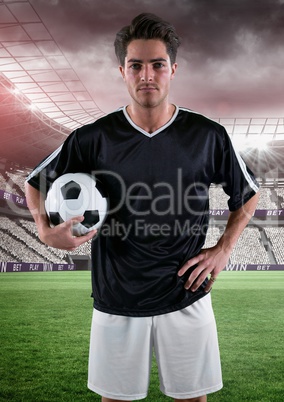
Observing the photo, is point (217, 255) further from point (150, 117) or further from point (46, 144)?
point (46, 144)

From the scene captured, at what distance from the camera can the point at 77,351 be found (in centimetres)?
473

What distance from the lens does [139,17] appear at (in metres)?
2.02

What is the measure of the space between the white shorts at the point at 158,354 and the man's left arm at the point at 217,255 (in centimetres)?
14

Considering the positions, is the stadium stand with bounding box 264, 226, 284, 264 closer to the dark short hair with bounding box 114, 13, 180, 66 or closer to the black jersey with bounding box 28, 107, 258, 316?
the black jersey with bounding box 28, 107, 258, 316

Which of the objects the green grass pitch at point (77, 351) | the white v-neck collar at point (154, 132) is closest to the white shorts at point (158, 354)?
the white v-neck collar at point (154, 132)

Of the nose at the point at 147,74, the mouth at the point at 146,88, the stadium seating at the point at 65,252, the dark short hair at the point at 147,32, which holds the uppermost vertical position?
the dark short hair at the point at 147,32

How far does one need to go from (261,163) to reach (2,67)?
818 inches

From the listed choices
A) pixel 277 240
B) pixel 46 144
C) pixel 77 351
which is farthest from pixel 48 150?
pixel 77 351

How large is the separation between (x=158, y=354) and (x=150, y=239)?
524 mm

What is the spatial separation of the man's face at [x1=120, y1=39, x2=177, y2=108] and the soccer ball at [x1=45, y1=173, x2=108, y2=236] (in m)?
0.45

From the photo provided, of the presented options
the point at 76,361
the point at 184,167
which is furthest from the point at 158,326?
the point at 76,361

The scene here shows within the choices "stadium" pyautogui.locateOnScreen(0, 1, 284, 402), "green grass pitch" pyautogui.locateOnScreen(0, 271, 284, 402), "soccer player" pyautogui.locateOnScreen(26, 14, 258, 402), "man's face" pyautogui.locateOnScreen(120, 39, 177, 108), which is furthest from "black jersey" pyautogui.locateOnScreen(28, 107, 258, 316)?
"stadium" pyautogui.locateOnScreen(0, 1, 284, 402)

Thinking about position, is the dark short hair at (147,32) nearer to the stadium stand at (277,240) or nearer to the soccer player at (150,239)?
the soccer player at (150,239)

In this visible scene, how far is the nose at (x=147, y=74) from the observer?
1947 millimetres
